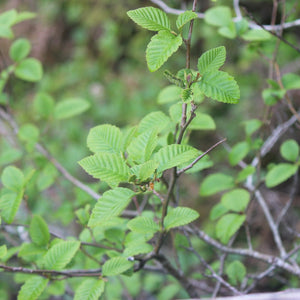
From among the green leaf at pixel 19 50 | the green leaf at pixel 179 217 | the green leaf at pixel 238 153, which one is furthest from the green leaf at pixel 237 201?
the green leaf at pixel 19 50

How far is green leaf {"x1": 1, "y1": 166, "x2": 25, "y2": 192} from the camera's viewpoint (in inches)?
40.1


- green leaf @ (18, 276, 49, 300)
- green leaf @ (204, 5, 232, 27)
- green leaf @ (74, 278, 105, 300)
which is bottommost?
green leaf @ (74, 278, 105, 300)

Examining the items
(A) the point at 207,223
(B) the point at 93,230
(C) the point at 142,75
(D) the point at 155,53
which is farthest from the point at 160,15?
(C) the point at 142,75

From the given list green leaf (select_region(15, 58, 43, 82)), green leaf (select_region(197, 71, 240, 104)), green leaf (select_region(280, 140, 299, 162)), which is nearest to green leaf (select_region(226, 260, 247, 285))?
green leaf (select_region(280, 140, 299, 162))

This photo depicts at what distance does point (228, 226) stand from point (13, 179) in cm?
69

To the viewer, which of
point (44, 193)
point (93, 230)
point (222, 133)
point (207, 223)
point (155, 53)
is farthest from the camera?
point (44, 193)

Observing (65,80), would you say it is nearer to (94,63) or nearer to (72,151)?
(94,63)

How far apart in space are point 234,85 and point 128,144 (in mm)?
288

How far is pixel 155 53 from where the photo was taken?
0.71 meters

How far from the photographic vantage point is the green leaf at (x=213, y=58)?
737 millimetres

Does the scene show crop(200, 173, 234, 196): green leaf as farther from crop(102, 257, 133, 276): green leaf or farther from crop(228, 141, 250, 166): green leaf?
crop(102, 257, 133, 276): green leaf

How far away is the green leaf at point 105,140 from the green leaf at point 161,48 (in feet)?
0.70

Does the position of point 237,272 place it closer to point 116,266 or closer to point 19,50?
point 116,266

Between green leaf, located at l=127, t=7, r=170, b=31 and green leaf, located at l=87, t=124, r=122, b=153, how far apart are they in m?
0.26
